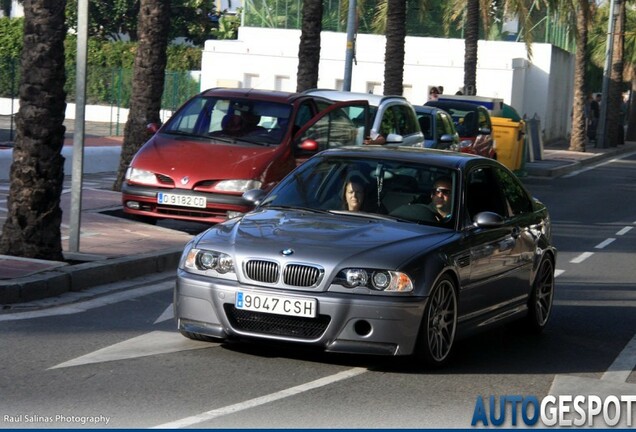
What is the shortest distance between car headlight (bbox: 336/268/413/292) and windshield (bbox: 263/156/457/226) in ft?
3.58

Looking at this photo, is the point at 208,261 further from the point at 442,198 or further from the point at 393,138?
the point at 393,138

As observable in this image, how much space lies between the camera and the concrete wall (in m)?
48.3

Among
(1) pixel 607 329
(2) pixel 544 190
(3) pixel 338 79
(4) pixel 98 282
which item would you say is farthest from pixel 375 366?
(3) pixel 338 79

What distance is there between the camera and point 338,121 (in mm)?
17328

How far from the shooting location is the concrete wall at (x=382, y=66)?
4831cm

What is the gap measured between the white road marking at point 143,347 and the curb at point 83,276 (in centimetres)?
153

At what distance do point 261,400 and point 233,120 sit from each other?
9295mm

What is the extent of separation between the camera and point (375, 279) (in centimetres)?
819

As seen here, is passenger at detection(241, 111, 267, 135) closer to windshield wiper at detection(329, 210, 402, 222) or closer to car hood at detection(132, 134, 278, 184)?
car hood at detection(132, 134, 278, 184)

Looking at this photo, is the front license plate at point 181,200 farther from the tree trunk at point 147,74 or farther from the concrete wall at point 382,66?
the concrete wall at point 382,66

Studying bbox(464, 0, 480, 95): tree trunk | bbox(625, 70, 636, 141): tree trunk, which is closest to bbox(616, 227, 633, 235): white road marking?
bbox(464, 0, 480, 95): tree trunk

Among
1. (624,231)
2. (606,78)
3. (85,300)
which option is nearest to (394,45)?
(624,231)

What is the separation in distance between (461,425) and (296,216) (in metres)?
2.54

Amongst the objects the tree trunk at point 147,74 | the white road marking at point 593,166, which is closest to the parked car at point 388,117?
the tree trunk at point 147,74
